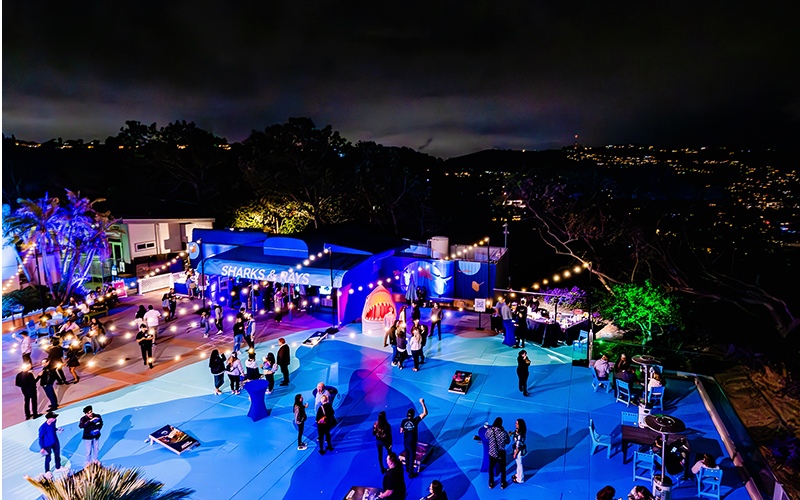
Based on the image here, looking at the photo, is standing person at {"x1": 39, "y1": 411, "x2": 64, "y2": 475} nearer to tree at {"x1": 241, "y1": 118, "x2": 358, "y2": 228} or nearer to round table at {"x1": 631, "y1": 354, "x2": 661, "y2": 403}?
round table at {"x1": 631, "y1": 354, "x2": 661, "y2": 403}

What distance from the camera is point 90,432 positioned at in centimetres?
891

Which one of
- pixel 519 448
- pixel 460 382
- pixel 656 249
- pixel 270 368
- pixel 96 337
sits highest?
pixel 656 249

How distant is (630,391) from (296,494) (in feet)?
26.3

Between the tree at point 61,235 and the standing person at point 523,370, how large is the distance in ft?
60.1

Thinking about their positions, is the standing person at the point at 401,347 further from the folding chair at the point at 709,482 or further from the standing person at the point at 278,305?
the folding chair at the point at 709,482

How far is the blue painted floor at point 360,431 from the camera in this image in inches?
348

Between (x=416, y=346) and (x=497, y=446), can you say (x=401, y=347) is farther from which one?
(x=497, y=446)

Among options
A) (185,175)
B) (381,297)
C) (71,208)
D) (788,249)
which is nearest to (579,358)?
(381,297)

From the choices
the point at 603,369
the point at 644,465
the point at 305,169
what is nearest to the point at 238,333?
the point at 603,369

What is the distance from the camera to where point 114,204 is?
31688mm

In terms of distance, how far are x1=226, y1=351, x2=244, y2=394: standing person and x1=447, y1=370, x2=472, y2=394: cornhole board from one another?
532cm

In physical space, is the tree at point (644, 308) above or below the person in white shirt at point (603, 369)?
above

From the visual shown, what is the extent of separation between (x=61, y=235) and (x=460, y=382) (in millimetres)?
17761

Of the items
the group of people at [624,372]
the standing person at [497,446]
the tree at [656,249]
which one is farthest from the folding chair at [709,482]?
the tree at [656,249]
